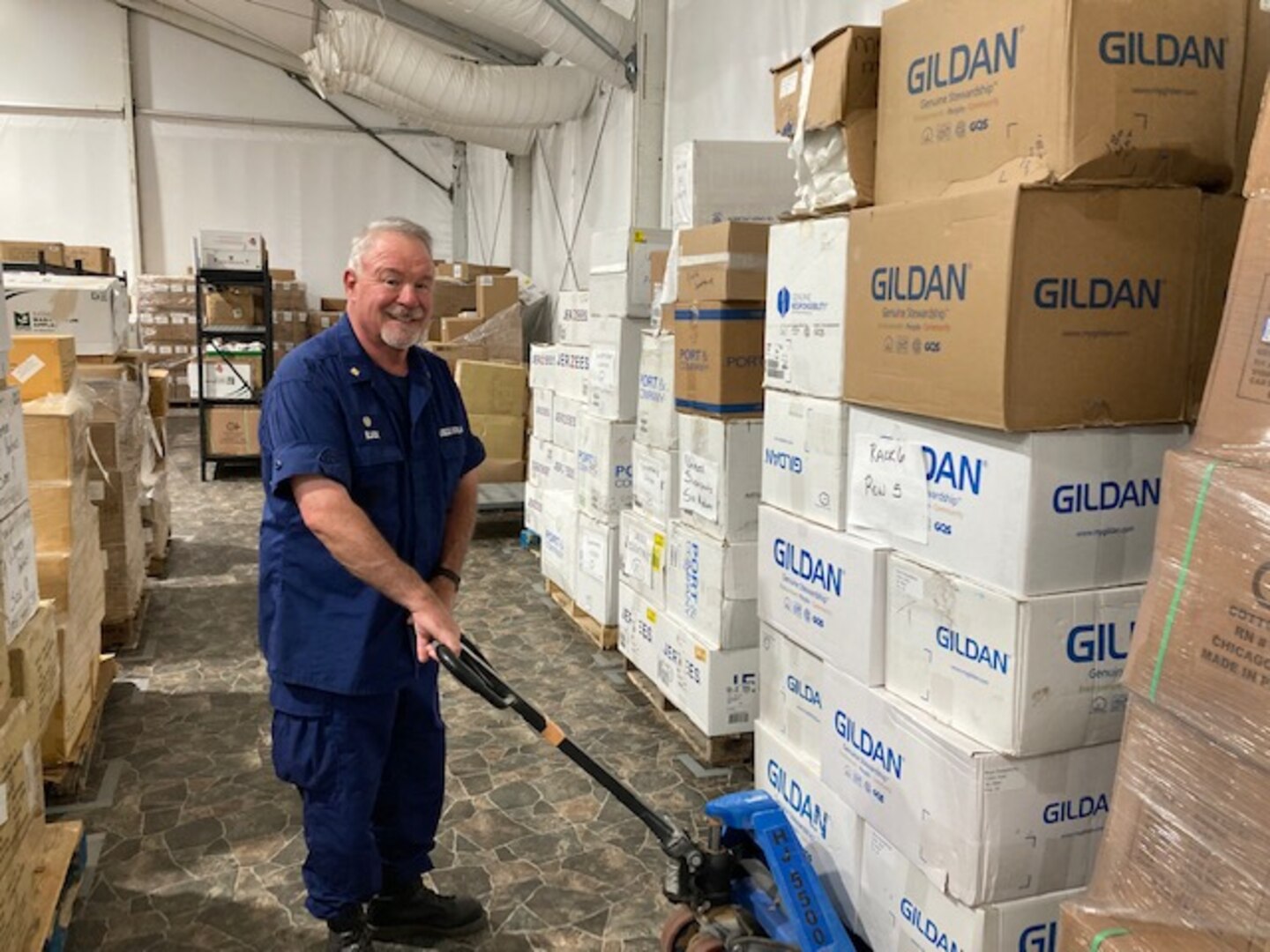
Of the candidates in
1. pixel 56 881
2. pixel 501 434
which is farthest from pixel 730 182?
pixel 501 434

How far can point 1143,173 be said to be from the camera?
1661 mm

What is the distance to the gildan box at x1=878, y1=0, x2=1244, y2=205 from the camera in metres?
1.59

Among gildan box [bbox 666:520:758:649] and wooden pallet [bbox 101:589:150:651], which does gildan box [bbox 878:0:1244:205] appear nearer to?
gildan box [bbox 666:520:758:649]

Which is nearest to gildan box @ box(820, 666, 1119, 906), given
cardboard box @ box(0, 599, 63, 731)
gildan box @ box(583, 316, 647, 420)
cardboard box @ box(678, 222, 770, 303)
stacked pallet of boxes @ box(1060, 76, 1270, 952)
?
stacked pallet of boxes @ box(1060, 76, 1270, 952)

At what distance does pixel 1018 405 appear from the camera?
5.42 ft

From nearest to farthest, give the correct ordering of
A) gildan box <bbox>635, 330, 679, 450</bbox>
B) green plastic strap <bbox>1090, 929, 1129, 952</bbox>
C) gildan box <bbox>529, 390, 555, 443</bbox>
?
green plastic strap <bbox>1090, 929, 1129, 952</bbox> < gildan box <bbox>635, 330, 679, 450</bbox> < gildan box <bbox>529, 390, 555, 443</bbox>

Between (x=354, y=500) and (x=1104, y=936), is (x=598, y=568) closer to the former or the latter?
(x=354, y=500)

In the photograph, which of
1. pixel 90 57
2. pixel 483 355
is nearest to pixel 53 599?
pixel 483 355

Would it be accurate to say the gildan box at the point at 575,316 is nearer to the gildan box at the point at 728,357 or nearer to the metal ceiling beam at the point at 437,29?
the gildan box at the point at 728,357

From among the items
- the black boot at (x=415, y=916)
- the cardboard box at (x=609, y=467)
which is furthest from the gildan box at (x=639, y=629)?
the black boot at (x=415, y=916)

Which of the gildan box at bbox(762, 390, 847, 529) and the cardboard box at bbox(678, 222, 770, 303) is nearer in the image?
the gildan box at bbox(762, 390, 847, 529)

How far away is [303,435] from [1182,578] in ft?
5.22

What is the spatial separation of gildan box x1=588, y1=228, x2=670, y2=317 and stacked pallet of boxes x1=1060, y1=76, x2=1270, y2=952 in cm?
291

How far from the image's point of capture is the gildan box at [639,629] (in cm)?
367
